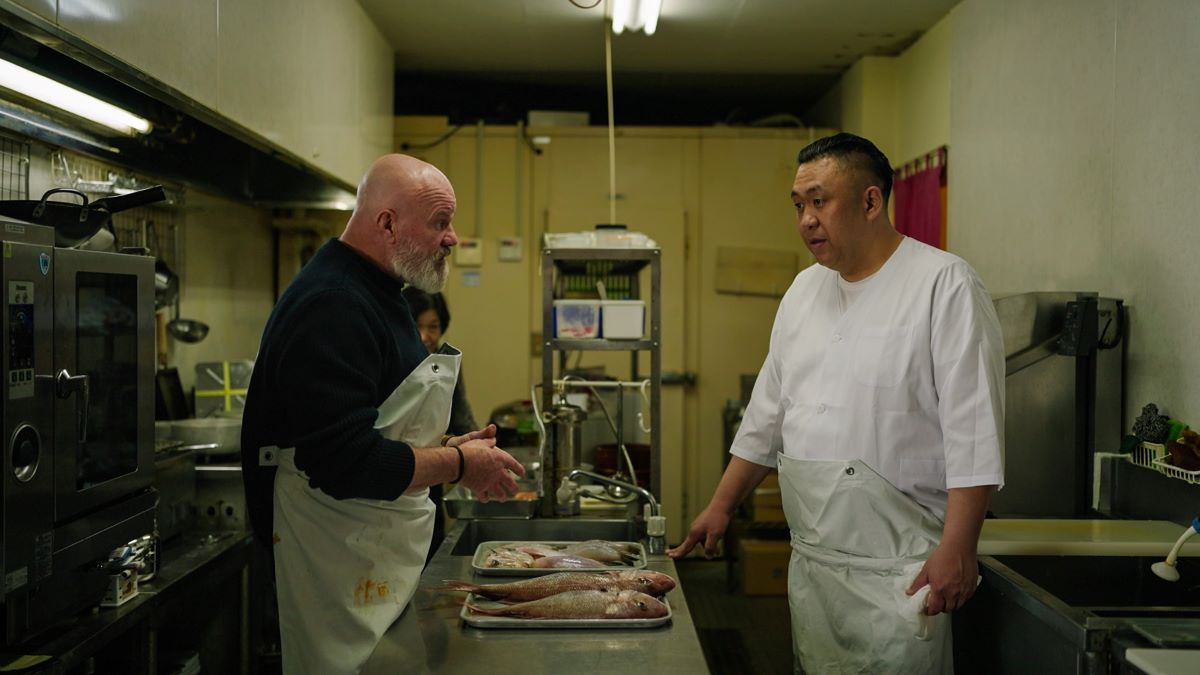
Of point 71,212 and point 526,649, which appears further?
point 71,212

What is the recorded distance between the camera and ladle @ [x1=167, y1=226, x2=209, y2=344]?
10.6 ft

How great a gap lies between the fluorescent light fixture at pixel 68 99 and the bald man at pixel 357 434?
79 cm

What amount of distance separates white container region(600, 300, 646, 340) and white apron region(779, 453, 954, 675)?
2.61 feet

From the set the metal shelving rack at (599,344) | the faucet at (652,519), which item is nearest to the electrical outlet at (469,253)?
the metal shelving rack at (599,344)

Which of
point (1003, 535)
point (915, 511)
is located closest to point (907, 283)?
point (915, 511)

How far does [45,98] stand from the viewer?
2.09 m

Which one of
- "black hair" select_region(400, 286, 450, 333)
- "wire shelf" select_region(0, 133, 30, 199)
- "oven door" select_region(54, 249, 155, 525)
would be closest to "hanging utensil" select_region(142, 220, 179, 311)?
"wire shelf" select_region(0, 133, 30, 199)

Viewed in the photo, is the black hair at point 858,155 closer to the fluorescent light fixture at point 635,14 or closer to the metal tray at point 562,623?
the metal tray at point 562,623

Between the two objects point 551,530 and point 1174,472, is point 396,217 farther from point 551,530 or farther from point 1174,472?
point 1174,472

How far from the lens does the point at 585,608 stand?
5.73 feet

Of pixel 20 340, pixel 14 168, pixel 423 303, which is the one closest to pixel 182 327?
pixel 423 303

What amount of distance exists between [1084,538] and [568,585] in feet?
3.96

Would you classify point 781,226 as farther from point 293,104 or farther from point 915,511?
point 915,511

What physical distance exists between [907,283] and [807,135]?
3.60m
